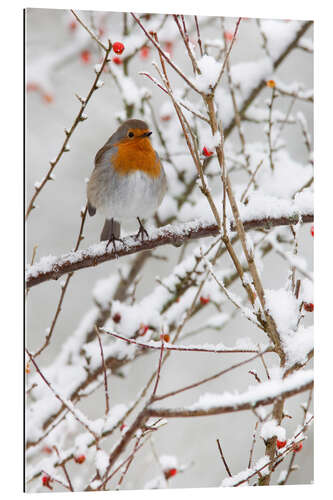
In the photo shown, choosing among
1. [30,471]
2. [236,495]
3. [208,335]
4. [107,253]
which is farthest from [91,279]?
[236,495]

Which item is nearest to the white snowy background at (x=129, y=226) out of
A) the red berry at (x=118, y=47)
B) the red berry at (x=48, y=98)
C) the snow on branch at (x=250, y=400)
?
the red berry at (x=48, y=98)

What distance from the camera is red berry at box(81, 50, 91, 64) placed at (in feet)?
5.81

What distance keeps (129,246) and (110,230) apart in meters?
0.11

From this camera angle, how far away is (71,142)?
5.47 ft

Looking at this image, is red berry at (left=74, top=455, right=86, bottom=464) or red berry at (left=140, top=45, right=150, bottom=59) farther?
red berry at (left=140, top=45, right=150, bottom=59)

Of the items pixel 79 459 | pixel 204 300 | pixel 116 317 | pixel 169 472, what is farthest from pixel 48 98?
pixel 169 472

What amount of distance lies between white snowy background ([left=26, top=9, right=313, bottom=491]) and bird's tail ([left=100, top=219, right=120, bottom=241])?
0.02 meters

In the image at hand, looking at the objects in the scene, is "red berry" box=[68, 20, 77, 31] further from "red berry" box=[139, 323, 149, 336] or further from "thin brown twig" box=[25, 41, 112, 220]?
"red berry" box=[139, 323, 149, 336]

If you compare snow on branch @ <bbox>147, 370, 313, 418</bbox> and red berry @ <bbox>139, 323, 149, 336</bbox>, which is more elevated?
red berry @ <bbox>139, 323, 149, 336</bbox>

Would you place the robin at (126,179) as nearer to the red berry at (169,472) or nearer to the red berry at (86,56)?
the red berry at (86,56)

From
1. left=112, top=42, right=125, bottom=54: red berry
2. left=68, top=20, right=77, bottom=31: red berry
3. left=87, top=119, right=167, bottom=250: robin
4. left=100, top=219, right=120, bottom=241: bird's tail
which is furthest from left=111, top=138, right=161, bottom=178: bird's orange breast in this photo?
left=68, top=20, right=77, bottom=31: red berry

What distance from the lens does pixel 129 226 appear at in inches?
69.0

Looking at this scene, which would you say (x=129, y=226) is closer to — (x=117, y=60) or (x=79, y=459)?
(x=117, y=60)
